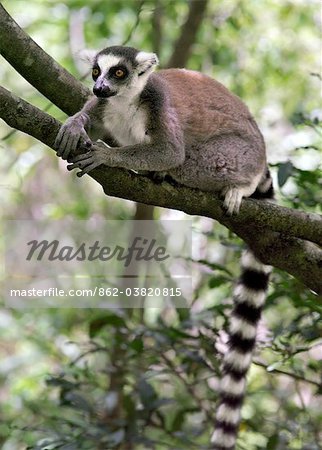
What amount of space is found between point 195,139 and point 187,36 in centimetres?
209

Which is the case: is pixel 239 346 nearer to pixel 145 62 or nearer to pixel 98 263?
pixel 145 62

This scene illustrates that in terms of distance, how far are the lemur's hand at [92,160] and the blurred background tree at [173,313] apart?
3.49 ft

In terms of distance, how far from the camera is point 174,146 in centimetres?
372

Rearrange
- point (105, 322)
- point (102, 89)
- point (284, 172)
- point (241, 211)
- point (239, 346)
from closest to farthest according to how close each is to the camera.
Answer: point (241, 211) < point (102, 89) < point (284, 172) < point (239, 346) < point (105, 322)

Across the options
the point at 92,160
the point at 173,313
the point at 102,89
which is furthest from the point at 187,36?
the point at 92,160

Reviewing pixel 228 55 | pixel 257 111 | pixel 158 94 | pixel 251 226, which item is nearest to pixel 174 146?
pixel 158 94

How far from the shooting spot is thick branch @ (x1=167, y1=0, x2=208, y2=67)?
5.99 meters

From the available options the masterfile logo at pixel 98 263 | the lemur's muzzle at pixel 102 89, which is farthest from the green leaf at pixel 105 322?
the lemur's muzzle at pixel 102 89

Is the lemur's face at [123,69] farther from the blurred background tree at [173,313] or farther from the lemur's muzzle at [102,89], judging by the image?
the blurred background tree at [173,313]

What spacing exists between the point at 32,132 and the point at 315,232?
1.34 metres

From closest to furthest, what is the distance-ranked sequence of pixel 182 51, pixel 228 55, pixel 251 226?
pixel 251 226 → pixel 182 51 → pixel 228 55

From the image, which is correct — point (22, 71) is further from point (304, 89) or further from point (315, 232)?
point (304, 89)

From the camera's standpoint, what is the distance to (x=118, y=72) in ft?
12.2

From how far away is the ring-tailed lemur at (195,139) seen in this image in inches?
144
